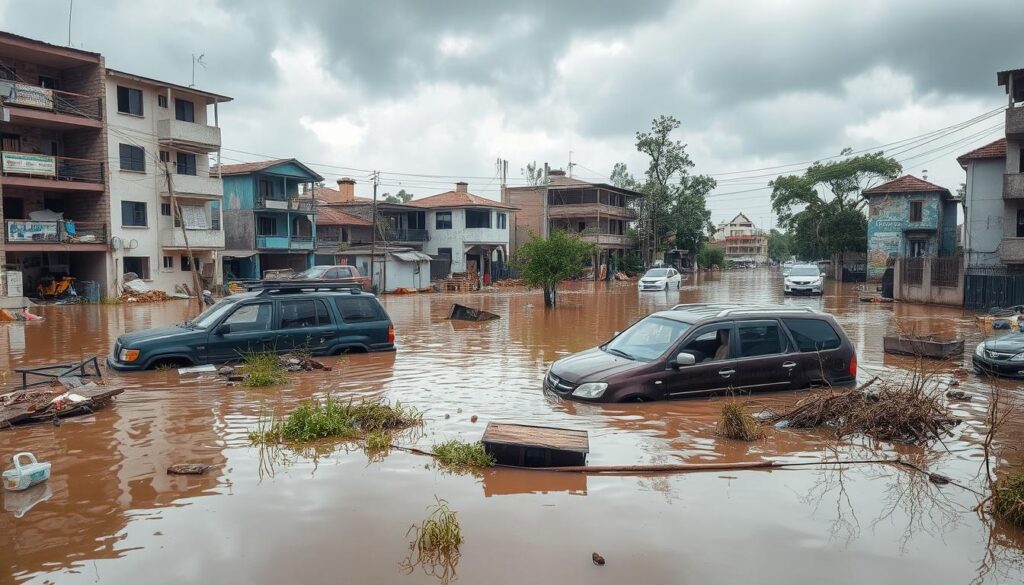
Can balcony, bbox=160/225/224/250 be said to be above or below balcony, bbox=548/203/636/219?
below

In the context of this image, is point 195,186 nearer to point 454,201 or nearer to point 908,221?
point 454,201

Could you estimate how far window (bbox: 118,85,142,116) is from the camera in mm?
35031

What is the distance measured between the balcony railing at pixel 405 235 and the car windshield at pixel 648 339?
43.4 meters

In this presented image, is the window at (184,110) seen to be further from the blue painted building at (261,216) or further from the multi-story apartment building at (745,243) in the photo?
the multi-story apartment building at (745,243)

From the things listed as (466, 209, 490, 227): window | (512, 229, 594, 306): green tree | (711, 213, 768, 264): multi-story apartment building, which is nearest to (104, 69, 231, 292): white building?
(512, 229, 594, 306): green tree

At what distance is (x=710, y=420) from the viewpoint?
8.76 m

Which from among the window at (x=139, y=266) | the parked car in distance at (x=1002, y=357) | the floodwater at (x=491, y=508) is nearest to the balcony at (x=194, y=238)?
the window at (x=139, y=266)

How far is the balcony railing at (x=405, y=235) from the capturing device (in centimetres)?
5281

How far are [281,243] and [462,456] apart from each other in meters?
39.5

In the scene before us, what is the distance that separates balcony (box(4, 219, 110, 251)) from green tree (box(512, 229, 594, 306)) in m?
20.3

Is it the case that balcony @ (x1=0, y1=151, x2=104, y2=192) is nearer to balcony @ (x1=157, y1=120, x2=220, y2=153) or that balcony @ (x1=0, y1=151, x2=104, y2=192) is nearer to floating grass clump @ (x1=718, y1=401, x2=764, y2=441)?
balcony @ (x1=157, y1=120, x2=220, y2=153)

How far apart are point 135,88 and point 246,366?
31069mm

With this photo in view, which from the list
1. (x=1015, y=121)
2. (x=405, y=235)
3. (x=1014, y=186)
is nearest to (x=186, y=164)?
(x=405, y=235)

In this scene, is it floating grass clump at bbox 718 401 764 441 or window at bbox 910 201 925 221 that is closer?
floating grass clump at bbox 718 401 764 441
